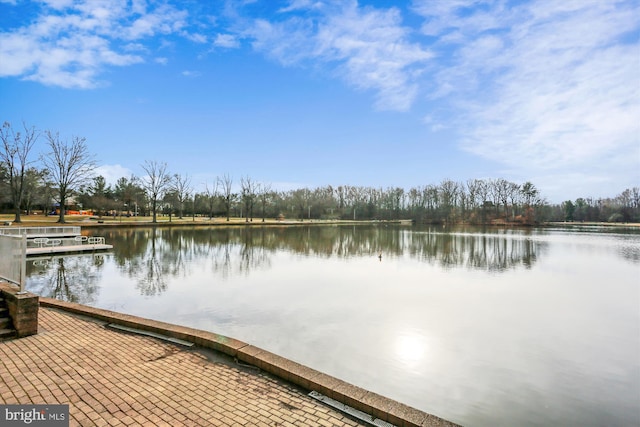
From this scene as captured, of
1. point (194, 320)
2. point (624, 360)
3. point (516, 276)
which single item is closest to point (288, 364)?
point (194, 320)

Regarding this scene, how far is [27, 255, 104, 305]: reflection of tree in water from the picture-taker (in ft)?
29.8

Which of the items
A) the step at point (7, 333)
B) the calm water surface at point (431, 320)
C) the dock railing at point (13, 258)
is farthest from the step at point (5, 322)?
the calm water surface at point (431, 320)

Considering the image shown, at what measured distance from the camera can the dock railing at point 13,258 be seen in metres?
5.34

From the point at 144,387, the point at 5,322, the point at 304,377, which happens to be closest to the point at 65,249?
the point at 5,322

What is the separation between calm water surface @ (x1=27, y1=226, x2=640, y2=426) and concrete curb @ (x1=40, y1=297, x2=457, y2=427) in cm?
89

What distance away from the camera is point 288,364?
4.35 m

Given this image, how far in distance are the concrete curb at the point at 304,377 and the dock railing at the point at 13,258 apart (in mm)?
1515

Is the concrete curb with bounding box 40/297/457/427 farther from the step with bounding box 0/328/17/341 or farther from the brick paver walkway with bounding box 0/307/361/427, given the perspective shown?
the step with bounding box 0/328/17/341

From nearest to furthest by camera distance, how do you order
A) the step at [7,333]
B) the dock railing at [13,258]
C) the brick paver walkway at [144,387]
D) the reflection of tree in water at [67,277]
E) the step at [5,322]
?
the brick paver walkway at [144,387], the step at [7,333], the step at [5,322], the dock railing at [13,258], the reflection of tree in water at [67,277]

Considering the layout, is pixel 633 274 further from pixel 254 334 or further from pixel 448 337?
pixel 254 334

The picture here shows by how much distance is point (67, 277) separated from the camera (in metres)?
11.5
